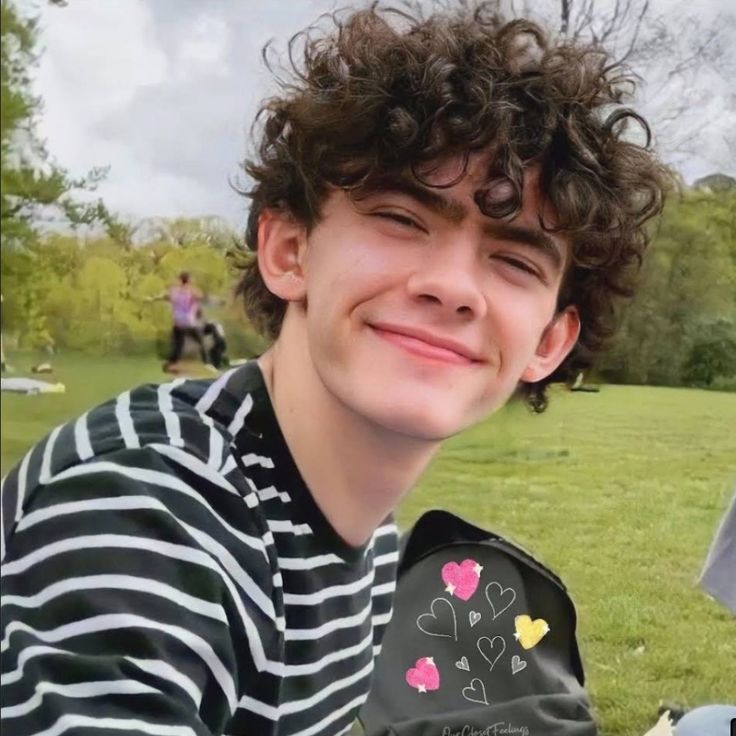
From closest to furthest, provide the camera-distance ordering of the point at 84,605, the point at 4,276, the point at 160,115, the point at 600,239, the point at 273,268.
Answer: the point at 84,605
the point at 600,239
the point at 273,268
the point at 160,115
the point at 4,276

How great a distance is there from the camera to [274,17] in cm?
112

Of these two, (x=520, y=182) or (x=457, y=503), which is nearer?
(x=520, y=182)

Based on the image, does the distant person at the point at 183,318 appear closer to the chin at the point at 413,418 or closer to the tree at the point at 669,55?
the chin at the point at 413,418

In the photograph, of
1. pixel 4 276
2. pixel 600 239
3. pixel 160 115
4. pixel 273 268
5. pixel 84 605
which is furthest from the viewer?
pixel 4 276

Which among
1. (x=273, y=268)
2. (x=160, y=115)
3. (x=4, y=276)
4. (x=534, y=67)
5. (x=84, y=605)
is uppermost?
(x=534, y=67)

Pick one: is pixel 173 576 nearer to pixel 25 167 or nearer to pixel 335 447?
pixel 335 447

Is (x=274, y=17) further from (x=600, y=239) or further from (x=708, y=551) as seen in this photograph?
(x=708, y=551)

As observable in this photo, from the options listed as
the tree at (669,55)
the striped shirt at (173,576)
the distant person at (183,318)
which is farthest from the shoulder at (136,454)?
the tree at (669,55)

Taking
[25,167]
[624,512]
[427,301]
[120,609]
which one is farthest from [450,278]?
[25,167]

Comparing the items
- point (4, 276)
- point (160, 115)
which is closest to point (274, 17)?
point (160, 115)

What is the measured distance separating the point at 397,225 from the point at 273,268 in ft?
0.57

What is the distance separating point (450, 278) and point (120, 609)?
1.27 ft

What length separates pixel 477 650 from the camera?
107 cm

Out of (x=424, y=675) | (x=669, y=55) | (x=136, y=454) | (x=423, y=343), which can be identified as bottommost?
(x=424, y=675)
